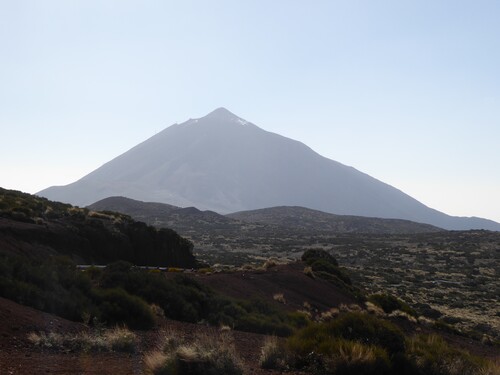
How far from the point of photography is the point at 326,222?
133375 mm

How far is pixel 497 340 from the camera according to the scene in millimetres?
24594

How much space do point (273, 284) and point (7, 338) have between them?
18.6 m

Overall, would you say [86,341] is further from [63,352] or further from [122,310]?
[122,310]

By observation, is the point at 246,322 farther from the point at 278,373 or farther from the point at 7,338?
the point at 7,338

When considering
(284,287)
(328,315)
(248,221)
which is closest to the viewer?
(328,315)

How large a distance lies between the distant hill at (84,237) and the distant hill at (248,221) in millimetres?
56649

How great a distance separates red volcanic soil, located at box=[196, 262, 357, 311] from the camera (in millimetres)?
23844

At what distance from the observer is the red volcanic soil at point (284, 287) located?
2384 cm


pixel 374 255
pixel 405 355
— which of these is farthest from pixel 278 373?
pixel 374 255

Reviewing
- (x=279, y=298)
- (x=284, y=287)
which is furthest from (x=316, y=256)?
(x=279, y=298)

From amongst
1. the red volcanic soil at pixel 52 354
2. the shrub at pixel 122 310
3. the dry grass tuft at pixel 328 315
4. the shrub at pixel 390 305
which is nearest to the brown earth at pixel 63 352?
the red volcanic soil at pixel 52 354

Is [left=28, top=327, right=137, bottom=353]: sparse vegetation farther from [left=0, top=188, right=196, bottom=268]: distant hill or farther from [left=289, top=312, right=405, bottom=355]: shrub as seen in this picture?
[left=0, top=188, right=196, bottom=268]: distant hill

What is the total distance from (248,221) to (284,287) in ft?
334

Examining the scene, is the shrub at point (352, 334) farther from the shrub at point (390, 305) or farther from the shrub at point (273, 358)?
the shrub at point (390, 305)
